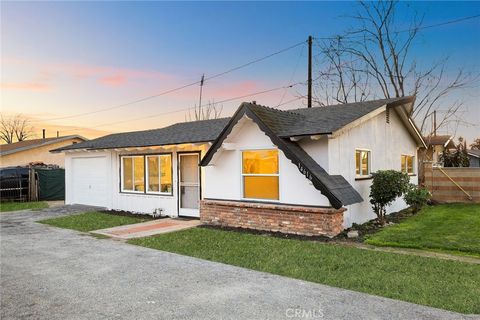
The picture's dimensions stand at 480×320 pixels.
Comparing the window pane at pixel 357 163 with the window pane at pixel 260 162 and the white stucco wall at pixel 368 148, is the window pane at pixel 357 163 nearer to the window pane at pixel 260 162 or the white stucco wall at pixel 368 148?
the white stucco wall at pixel 368 148

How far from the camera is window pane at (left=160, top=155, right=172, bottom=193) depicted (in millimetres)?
13823

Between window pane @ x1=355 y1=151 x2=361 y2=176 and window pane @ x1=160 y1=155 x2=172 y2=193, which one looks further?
window pane @ x1=160 y1=155 x2=172 y2=193

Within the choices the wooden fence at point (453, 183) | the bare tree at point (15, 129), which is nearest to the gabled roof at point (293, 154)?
the wooden fence at point (453, 183)

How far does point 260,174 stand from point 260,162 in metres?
0.37

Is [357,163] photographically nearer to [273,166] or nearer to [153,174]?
[273,166]

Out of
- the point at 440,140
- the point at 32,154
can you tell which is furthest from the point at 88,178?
the point at 440,140

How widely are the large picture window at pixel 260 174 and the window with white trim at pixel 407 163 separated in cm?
789

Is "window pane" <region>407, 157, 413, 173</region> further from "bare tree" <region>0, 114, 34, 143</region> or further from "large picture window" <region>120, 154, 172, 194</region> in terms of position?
"bare tree" <region>0, 114, 34, 143</region>

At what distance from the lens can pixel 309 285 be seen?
5.49 meters

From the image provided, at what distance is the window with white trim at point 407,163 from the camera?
15707 millimetres

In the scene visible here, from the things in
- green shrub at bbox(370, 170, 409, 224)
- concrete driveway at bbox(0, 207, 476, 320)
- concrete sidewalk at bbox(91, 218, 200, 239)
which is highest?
green shrub at bbox(370, 170, 409, 224)

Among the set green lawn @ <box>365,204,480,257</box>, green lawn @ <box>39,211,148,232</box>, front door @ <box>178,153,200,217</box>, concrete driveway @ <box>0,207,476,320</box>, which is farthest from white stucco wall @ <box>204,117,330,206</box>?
concrete driveway @ <box>0,207,476,320</box>

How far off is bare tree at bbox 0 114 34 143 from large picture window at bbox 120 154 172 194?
56.1m

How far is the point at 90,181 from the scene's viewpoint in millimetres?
17578
